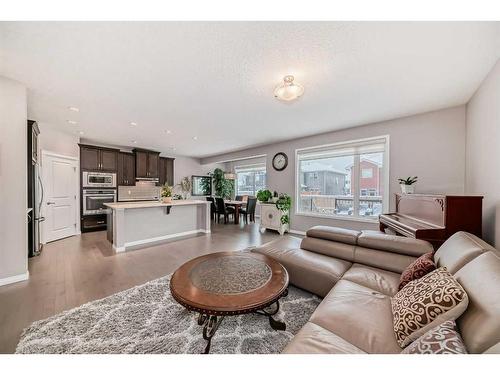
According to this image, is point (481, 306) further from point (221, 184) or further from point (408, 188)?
point (221, 184)

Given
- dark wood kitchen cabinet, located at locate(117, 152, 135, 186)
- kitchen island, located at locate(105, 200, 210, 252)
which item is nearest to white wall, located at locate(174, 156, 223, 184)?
dark wood kitchen cabinet, located at locate(117, 152, 135, 186)

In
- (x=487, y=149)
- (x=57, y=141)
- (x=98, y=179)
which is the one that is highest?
(x=57, y=141)

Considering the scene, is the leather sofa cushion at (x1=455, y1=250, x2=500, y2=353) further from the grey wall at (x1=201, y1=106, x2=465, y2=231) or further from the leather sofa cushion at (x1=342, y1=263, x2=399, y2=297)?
the grey wall at (x1=201, y1=106, x2=465, y2=231)

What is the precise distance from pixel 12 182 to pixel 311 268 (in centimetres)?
370

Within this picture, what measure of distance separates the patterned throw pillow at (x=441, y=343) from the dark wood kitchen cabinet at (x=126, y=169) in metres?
6.75

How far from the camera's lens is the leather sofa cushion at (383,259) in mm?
1808

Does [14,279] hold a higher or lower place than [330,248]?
lower

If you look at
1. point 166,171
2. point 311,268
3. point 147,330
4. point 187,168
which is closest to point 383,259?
point 311,268

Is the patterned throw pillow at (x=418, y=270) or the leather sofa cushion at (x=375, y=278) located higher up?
the patterned throw pillow at (x=418, y=270)

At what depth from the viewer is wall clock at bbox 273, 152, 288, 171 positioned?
5328mm

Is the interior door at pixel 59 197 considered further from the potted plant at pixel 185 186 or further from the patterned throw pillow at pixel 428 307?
the patterned throw pillow at pixel 428 307

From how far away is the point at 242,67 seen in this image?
79.8 inches

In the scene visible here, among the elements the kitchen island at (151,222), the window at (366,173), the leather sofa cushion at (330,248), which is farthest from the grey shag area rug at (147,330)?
the window at (366,173)

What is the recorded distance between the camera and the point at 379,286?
158 cm
